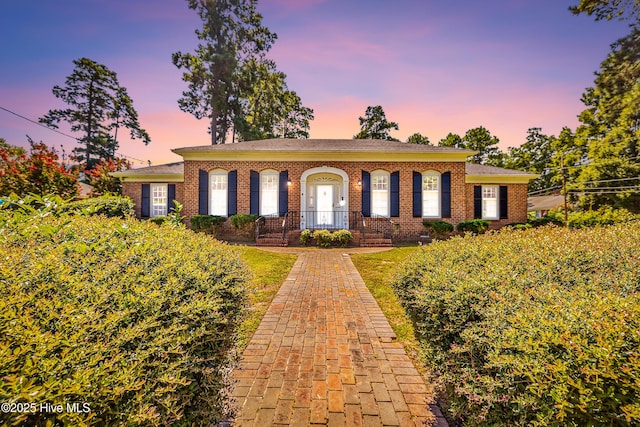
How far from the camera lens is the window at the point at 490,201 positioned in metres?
16.1

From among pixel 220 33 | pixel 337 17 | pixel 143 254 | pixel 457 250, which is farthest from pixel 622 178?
pixel 220 33

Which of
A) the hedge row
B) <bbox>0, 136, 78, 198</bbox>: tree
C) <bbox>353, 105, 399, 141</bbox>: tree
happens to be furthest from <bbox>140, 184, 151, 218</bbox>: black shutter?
<bbox>353, 105, 399, 141</bbox>: tree

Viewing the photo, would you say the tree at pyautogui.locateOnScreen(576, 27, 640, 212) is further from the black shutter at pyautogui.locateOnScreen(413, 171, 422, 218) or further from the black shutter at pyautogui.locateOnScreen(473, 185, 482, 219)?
the black shutter at pyautogui.locateOnScreen(413, 171, 422, 218)

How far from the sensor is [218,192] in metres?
14.8

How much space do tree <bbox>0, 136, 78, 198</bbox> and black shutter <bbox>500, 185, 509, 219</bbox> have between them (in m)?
23.6

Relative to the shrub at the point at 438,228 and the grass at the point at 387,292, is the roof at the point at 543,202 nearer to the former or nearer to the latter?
the shrub at the point at 438,228

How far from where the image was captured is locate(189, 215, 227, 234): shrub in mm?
14000

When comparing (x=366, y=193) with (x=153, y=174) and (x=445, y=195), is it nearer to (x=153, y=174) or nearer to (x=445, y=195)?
(x=445, y=195)

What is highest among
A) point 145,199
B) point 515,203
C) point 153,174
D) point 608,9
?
point 608,9

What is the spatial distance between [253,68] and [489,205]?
82.5ft

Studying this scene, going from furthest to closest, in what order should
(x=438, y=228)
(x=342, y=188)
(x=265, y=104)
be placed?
1. (x=265, y=104)
2. (x=342, y=188)
3. (x=438, y=228)

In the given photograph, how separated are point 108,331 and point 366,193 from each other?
14.0 meters

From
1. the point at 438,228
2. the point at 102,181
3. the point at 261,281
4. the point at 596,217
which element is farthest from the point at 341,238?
the point at 596,217

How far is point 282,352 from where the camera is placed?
346 cm
